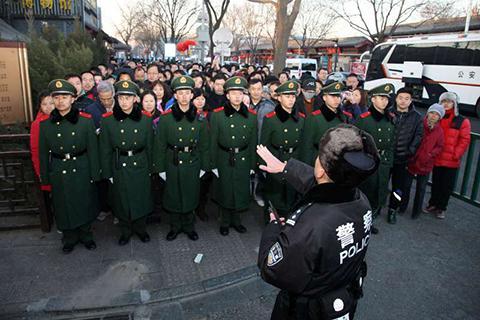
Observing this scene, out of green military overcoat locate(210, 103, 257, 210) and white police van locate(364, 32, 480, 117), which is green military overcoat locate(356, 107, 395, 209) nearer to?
green military overcoat locate(210, 103, 257, 210)

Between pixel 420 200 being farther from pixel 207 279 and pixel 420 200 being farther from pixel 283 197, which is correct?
pixel 207 279

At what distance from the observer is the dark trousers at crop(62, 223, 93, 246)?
4.40 metres

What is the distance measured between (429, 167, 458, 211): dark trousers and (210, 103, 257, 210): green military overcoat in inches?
117

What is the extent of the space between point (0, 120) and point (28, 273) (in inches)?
136

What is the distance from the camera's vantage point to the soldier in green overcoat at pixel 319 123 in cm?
484

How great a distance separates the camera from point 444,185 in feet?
18.6

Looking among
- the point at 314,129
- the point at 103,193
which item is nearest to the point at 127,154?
the point at 103,193

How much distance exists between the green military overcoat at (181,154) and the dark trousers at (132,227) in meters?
0.36

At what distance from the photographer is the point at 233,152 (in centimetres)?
476

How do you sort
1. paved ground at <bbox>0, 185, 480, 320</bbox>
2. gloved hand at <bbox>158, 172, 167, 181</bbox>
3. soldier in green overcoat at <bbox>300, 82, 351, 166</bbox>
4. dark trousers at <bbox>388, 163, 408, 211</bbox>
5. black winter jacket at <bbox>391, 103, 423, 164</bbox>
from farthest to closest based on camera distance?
dark trousers at <bbox>388, 163, 408, 211</bbox> → black winter jacket at <bbox>391, 103, 423, 164</bbox> → soldier in green overcoat at <bbox>300, 82, 351, 166</bbox> → gloved hand at <bbox>158, 172, 167, 181</bbox> → paved ground at <bbox>0, 185, 480, 320</bbox>

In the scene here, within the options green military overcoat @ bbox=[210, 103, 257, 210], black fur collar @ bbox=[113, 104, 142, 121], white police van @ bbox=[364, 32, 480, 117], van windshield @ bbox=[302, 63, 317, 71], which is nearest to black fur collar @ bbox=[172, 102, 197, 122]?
green military overcoat @ bbox=[210, 103, 257, 210]

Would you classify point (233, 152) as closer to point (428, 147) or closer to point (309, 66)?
point (428, 147)

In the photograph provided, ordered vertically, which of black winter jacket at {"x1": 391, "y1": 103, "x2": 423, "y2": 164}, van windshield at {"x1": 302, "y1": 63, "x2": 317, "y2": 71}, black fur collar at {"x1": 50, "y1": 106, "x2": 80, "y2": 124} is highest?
van windshield at {"x1": 302, "y1": 63, "x2": 317, "y2": 71}

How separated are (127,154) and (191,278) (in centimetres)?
161
